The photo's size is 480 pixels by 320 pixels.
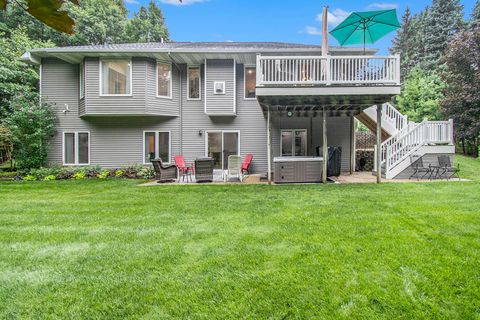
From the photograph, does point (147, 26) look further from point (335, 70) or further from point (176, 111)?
point (335, 70)

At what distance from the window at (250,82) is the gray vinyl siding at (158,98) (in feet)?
9.87

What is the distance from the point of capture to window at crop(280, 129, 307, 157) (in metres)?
12.0

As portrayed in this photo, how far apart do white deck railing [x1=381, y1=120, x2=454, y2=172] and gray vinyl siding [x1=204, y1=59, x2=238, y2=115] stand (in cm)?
629

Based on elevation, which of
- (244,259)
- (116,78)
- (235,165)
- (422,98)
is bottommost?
(244,259)

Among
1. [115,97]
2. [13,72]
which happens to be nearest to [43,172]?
[115,97]

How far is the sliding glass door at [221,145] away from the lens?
1192cm

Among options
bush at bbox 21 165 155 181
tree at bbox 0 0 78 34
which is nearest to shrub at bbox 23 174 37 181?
bush at bbox 21 165 155 181

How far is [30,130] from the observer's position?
1097cm

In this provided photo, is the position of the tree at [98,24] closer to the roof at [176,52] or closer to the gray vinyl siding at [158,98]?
the roof at [176,52]

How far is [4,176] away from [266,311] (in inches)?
520

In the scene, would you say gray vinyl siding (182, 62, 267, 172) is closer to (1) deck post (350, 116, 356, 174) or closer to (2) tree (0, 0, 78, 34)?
(1) deck post (350, 116, 356, 174)

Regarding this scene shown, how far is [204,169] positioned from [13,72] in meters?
12.4

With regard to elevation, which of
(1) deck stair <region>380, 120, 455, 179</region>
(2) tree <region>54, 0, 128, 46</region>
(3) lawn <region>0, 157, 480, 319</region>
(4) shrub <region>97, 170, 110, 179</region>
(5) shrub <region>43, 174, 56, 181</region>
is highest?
(2) tree <region>54, 0, 128, 46</region>

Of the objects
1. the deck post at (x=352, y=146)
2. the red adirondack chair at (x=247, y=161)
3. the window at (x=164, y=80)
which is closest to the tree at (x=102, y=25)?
the window at (x=164, y=80)
